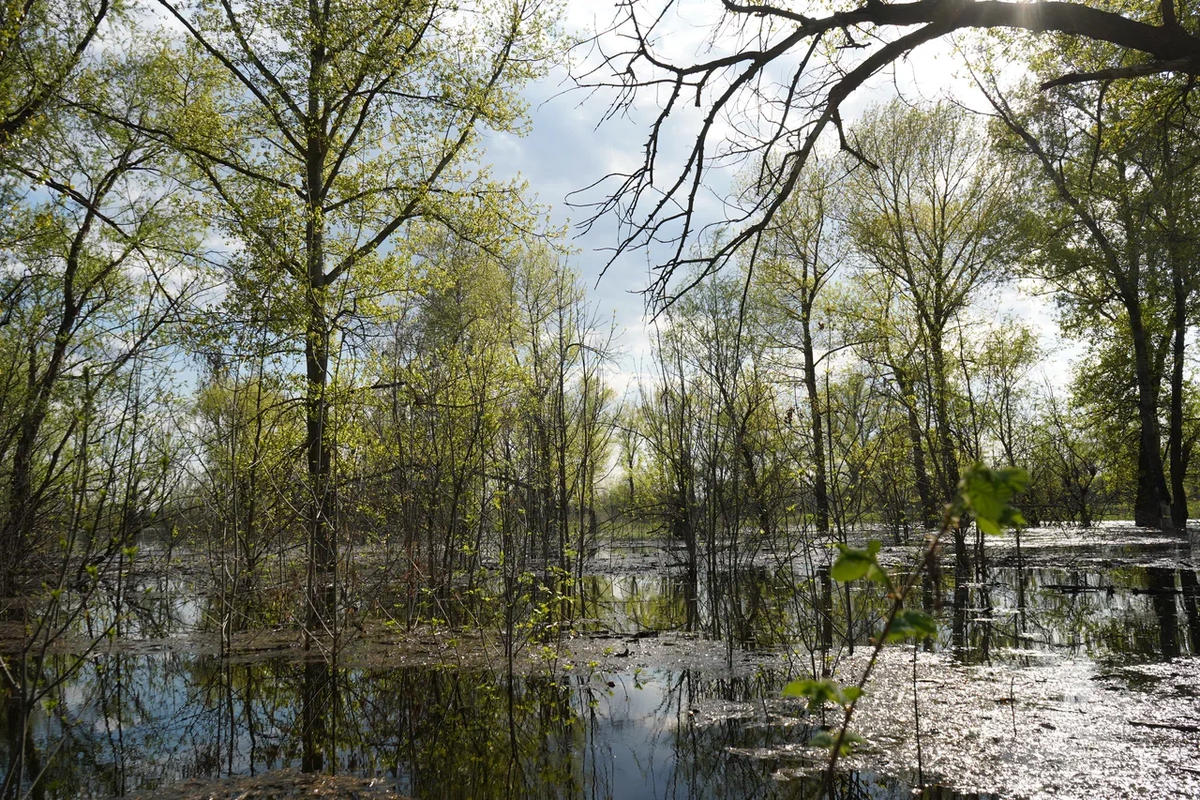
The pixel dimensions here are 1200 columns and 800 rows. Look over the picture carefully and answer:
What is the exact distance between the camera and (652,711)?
18.5ft

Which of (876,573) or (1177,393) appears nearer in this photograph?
(876,573)

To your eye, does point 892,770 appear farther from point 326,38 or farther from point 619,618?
point 326,38

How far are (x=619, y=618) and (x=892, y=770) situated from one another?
6078 mm

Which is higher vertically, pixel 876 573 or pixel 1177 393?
pixel 1177 393

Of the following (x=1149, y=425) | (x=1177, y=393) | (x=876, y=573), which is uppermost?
(x=1177, y=393)

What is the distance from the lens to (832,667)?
588cm

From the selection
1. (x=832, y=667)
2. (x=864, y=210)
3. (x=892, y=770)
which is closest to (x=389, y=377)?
(x=832, y=667)

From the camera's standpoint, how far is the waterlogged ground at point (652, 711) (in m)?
4.06

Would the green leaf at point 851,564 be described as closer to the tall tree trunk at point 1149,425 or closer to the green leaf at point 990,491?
the green leaf at point 990,491

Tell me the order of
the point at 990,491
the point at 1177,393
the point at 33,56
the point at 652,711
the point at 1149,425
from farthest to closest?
the point at 1177,393 < the point at 1149,425 < the point at 33,56 < the point at 652,711 < the point at 990,491

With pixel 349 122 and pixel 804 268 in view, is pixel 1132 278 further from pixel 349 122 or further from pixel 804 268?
pixel 349 122

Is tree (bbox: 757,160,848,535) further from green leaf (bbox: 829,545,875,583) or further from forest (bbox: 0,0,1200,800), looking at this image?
green leaf (bbox: 829,545,875,583)

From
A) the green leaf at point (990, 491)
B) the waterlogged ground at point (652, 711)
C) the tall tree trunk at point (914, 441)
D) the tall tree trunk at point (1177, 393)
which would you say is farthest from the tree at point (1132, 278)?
the green leaf at point (990, 491)

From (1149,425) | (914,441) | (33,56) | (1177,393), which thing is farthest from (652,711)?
(1177,393)
